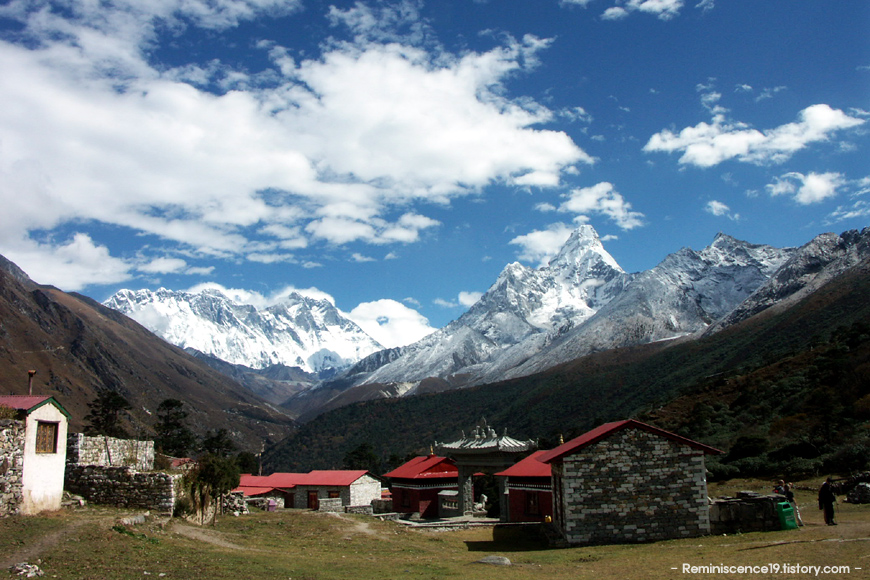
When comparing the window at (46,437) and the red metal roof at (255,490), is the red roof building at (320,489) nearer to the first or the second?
the red metal roof at (255,490)

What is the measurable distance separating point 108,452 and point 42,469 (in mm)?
5158

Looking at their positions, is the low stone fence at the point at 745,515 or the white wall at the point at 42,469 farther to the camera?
the low stone fence at the point at 745,515

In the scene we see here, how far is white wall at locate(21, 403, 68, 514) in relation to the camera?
18516 millimetres

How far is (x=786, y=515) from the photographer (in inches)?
803

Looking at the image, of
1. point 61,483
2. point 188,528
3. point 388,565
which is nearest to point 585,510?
point 388,565

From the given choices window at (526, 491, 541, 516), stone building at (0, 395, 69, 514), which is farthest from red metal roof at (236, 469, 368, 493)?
stone building at (0, 395, 69, 514)

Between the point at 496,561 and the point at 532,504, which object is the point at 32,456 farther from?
the point at 532,504

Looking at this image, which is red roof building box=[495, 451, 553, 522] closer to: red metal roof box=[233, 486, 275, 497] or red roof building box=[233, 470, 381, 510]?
red roof building box=[233, 470, 381, 510]

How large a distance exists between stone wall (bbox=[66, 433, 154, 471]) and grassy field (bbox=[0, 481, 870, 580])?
2.94 m

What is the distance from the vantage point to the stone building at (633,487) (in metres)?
21.5

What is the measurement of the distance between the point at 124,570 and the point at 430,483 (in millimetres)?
30251

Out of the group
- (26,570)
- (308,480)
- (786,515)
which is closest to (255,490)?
(308,480)

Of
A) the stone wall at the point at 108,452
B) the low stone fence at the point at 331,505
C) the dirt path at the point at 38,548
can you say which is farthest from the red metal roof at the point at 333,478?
the dirt path at the point at 38,548

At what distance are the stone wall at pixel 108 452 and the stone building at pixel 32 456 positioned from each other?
1.64 metres
